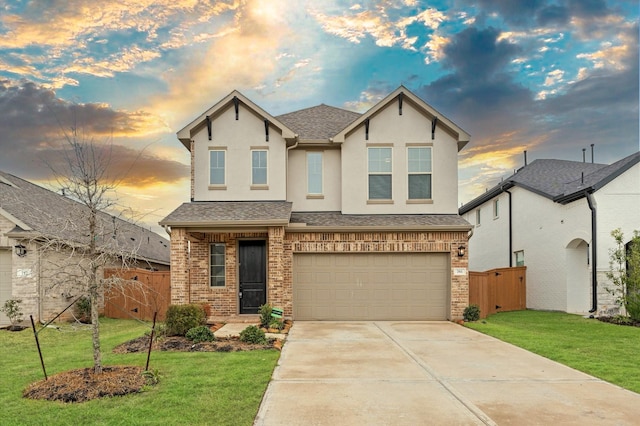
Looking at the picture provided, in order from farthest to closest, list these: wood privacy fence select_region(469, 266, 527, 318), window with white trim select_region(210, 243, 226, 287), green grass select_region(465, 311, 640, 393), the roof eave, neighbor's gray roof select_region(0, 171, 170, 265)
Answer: wood privacy fence select_region(469, 266, 527, 318)
window with white trim select_region(210, 243, 226, 287)
the roof eave
neighbor's gray roof select_region(0, 171, 170, 265)
green grass select_region(465, 311, 640, 393)

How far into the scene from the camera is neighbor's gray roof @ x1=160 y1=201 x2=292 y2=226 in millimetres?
13750

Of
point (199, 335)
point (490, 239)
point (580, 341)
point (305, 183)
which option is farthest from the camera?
point (490, 239)

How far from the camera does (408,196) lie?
1598 cm

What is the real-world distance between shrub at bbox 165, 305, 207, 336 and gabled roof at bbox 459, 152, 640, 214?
44.3ft

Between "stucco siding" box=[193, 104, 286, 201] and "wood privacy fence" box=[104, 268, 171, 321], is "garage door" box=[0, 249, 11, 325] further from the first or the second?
"stucco siding" box=[193, 104, 286, 201]

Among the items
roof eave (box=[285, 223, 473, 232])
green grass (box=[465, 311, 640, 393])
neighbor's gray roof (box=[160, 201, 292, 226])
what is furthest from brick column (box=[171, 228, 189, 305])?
green grass (box=[465, 311, 640, 393])

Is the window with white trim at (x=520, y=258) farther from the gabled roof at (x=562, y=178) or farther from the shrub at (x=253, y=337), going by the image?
the shrub at (x=253, y=337)

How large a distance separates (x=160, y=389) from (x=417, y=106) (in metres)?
12.5

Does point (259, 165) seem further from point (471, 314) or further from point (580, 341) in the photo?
point (580, 341)

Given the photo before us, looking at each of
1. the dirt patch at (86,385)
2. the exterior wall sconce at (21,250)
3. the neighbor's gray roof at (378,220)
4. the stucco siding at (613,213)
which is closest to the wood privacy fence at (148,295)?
the exterior wall sconce at (21,250)

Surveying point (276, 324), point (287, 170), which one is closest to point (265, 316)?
point (276, 324)

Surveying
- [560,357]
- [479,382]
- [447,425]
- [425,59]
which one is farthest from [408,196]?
[447,425]

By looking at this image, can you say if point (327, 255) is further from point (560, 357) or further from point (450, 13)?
point (450, 13)

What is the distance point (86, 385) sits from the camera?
6.79m
